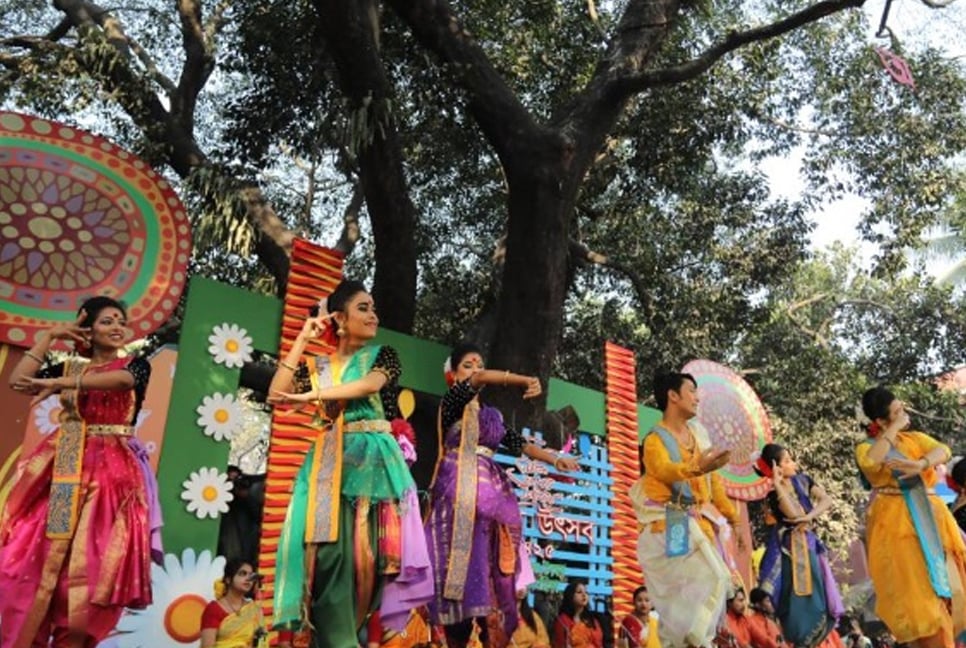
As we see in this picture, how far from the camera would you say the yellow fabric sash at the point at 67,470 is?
12.1 feet

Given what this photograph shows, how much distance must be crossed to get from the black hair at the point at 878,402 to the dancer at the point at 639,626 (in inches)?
120

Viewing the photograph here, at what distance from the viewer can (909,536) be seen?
4.82 meters

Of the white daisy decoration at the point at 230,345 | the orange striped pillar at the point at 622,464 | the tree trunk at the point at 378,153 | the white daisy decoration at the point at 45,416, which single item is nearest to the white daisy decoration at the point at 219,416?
the white daisy decoration at the point at 230,345

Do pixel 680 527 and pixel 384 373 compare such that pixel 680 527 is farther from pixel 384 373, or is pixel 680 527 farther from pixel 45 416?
pixel 45 416

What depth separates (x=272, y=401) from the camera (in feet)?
10.9

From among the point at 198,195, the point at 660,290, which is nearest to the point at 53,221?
the point at 198,195

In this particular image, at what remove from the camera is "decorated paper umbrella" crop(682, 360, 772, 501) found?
10242mm

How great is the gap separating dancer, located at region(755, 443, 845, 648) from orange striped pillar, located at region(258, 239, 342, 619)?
3.04m

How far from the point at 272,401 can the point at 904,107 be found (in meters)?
9.84

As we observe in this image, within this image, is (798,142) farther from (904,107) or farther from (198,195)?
(198,195)

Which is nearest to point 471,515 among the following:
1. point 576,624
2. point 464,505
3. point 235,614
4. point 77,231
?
point 464,505

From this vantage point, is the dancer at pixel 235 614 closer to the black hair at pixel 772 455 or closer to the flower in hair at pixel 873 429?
the black hair at pixel 772 455

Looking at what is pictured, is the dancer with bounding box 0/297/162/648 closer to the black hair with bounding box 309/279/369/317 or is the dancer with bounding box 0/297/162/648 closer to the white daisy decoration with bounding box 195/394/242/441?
the black hair with bounding box 309/279/369/317

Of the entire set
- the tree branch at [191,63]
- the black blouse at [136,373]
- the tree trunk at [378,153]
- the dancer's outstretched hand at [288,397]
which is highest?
the tree branch at [191,63]
